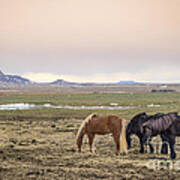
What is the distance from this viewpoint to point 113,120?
13.4 metres

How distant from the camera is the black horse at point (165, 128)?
41.9 ft

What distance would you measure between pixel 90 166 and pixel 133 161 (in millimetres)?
1975

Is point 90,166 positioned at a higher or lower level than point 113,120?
lower

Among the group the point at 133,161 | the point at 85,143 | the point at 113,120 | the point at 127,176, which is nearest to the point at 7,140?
the point at 85,143

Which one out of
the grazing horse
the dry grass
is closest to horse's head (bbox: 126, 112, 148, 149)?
the dry grass

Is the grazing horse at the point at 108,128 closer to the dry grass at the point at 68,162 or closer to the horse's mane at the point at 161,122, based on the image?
the dry grass at the point at 68,162

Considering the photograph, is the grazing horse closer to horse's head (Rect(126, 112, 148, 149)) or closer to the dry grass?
the dry grass

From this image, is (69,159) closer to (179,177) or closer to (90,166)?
(90,166)

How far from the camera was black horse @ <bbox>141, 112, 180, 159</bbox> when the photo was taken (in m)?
12.8

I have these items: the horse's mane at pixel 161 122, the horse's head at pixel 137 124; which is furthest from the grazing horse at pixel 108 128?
the horse's head at pixel 137 124

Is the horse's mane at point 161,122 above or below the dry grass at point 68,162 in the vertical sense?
above

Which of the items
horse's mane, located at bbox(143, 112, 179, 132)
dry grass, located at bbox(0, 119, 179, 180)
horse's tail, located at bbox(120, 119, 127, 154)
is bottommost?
dry grass, located at bbox(0, 119, 179, 180)

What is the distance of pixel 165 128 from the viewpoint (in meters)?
12.9

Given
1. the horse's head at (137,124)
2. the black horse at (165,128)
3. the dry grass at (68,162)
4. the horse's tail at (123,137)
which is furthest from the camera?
the horse's head at (137,124)
